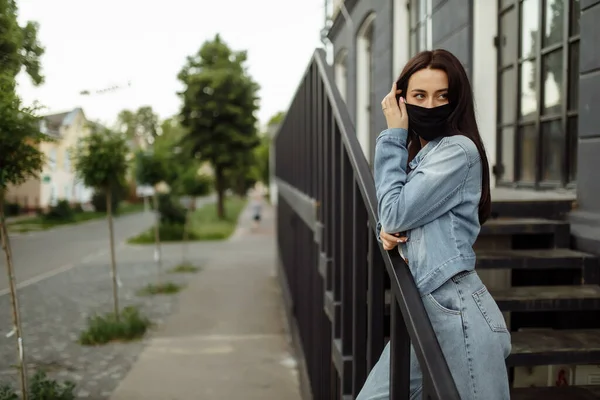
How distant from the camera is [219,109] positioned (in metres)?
27.9

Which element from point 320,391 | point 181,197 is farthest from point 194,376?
point 181,197

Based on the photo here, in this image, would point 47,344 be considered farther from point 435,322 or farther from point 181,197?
point 181,197

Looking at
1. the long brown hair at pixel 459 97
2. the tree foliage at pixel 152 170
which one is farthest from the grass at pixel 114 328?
the tree foliage at pixel 152 170

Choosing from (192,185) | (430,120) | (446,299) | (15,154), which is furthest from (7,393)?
(192,185)

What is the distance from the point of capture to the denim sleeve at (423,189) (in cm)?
156

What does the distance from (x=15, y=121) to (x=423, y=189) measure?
2.13 m

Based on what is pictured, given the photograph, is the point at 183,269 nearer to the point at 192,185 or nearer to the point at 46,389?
the point at 192,185

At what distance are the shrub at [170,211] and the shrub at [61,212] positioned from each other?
15.2m

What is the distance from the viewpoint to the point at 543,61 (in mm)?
4363

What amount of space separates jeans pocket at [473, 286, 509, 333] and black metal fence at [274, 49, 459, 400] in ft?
0.50

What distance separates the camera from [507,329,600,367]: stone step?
258 cm

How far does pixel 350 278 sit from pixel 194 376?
2.68m

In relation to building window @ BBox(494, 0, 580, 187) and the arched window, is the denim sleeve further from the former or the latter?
the arched window

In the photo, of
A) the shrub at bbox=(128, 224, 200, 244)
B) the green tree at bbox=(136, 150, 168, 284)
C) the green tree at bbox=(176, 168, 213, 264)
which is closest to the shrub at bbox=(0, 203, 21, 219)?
the green tree at bbox=(136, 150, 168, 284)
